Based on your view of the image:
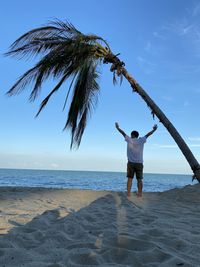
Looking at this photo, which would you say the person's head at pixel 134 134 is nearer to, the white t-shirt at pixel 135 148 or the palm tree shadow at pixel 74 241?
the white t-shirt at pixel 135 148

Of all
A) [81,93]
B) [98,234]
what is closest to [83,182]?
[81,93]

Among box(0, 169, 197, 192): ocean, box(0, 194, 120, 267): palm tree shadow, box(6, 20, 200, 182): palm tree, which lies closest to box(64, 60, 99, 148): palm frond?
box(6, 20, 200, 182): palm tree

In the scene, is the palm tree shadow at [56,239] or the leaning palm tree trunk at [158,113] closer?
the palm tree shadow at [56,239]

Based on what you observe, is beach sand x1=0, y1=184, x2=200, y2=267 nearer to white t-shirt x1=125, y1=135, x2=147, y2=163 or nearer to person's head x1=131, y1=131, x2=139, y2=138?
white t-shirt x1=125, y1=135, x2=147, y2=163

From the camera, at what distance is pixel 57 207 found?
23.0 feet

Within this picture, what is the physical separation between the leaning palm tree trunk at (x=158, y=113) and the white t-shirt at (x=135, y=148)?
46.0 inches

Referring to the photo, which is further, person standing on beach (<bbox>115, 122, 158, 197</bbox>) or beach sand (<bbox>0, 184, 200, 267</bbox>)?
person standing on beach (<bbox>115, 122, 158, 197</bbox>)

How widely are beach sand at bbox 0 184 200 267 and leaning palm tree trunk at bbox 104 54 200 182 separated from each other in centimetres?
98

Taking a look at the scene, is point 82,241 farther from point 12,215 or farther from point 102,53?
point 102,53

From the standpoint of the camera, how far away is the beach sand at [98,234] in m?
3.65

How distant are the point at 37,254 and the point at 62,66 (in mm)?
6328

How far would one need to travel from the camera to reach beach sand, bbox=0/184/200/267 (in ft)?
12.0

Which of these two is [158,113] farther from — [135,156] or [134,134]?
[135,156]

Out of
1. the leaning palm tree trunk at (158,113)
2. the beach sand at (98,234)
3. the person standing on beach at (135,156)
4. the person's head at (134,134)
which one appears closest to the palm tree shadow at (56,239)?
the beach sand at (98,234)
